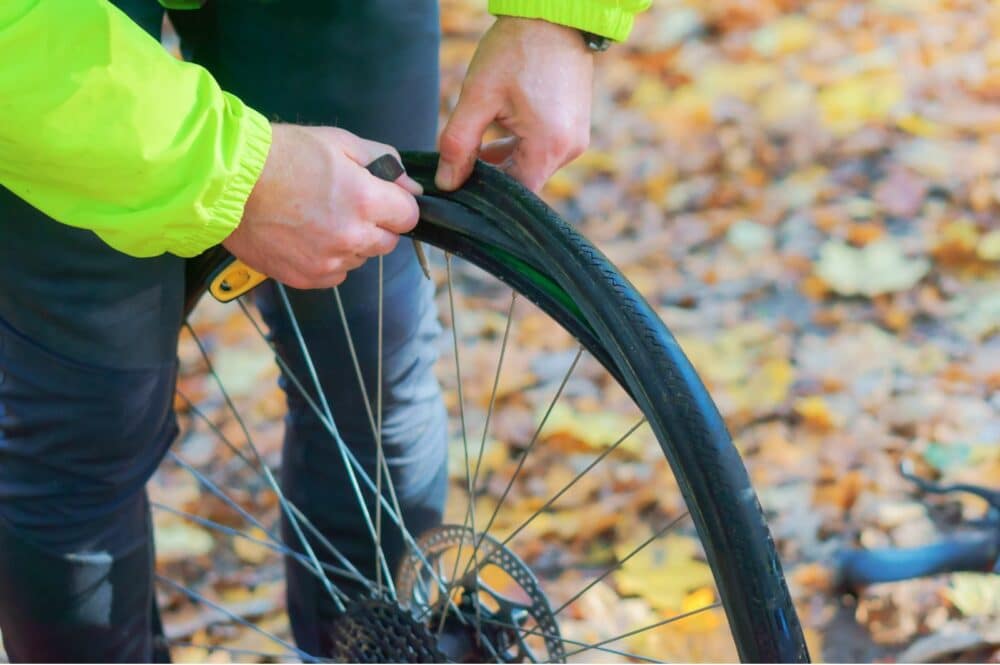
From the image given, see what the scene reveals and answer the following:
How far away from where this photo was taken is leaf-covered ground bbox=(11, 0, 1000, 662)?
212 centimetres

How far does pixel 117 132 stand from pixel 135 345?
0.41 metres

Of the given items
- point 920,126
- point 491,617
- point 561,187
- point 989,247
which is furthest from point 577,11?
point 920,126

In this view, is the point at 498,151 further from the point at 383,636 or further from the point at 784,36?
the point at 784,36

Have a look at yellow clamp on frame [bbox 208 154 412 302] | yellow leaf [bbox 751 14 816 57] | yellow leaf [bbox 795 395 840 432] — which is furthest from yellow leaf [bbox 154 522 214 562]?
yellow leaf [bbox 751 14 816 57]

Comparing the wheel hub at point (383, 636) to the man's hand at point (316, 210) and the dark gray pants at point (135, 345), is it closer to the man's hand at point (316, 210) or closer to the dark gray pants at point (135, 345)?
the dark gray pants at point (135, 345)

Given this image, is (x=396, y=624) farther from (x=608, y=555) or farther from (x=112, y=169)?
(x=608, y=555)

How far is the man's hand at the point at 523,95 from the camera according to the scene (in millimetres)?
1254

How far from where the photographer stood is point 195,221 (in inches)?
44.1

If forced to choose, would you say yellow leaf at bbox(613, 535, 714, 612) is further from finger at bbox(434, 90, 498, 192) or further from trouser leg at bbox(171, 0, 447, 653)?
finger at bbox(434, 90, 498, 192)

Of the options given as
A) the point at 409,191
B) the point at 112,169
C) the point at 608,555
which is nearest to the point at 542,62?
the point at 409,191

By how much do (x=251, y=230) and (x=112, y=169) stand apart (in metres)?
0.15

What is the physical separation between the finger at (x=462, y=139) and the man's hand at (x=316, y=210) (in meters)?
0.05

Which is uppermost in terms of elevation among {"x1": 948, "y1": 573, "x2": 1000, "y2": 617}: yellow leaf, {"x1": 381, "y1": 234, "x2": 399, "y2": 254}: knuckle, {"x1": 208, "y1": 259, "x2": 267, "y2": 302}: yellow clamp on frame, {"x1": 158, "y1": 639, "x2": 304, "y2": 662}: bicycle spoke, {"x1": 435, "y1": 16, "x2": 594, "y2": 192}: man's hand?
{"x1": 435, "y1": 16, "x2": 594, "y2": 192}: man's hand

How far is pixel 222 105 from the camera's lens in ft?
3.67
